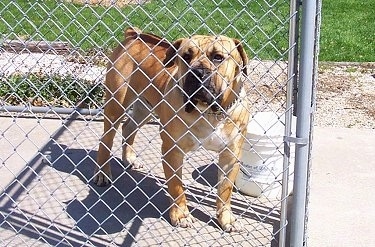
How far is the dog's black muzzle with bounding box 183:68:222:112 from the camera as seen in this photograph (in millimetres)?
3365

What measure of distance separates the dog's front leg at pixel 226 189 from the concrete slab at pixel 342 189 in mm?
482

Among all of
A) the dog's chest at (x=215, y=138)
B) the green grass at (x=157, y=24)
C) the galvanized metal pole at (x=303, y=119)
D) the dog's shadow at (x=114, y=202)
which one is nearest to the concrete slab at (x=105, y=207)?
the dog's shadow at (x=114, y=202)

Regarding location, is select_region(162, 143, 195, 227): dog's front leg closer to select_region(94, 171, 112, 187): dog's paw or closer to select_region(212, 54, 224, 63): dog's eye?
select_region(212, 54, 224, 63): dog's eye

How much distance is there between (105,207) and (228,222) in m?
0.85

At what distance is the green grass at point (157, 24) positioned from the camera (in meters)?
3.24

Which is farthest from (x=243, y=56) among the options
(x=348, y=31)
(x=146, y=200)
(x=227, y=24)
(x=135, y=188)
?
(x=348, y=31)

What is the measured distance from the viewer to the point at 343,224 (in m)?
3.89

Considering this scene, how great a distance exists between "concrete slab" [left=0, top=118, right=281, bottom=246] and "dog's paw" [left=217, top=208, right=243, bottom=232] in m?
0.05

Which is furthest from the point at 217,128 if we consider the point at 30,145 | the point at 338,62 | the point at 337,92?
the point at 338,62

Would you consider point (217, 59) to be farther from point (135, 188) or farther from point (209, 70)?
point (135, 188)

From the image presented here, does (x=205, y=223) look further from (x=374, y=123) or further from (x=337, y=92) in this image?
(x=337, y=92)

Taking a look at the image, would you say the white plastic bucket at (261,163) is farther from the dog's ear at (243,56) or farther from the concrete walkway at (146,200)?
the dog's ear at (243,56)

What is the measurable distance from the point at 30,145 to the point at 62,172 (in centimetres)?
64

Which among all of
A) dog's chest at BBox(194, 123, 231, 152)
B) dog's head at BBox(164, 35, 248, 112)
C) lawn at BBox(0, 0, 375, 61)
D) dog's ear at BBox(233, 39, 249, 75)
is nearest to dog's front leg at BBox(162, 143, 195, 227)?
dog's chest at BBox(194, 123, 231, 152)
